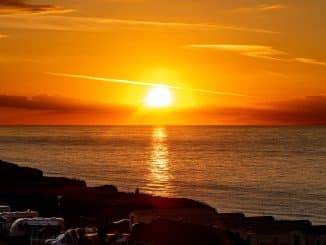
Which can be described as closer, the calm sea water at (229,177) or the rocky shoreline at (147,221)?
the rocky shoreline at (147,221)

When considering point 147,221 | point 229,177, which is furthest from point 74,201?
point 229,177

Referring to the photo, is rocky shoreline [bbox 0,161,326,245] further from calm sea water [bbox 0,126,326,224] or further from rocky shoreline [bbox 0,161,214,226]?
calm sea water [bbox 0,126,326,224]

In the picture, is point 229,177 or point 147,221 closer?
point 147,221

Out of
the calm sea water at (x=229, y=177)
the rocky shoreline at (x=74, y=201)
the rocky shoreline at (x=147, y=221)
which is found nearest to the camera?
the rocky shoreline at (x=147, y=221)

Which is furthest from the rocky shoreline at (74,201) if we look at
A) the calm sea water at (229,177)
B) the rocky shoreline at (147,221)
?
the calm sea water at (229,177)

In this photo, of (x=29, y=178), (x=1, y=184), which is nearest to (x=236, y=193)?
(x=29, y=178)

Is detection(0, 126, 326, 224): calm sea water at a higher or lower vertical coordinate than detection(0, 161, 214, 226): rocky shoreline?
higher

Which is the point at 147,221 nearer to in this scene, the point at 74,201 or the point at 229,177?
the point at 74,201

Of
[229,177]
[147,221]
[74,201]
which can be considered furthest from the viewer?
[229,177]

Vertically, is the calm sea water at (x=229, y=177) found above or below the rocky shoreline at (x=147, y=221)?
above

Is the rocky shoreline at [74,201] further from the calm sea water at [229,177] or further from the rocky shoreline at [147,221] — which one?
the calm sea water at [229,177]

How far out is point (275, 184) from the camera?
101m

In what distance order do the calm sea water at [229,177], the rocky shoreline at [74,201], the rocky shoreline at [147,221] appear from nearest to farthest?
the rocky shoreline at [147,221] < the rocky shoreline at [74,201] < the calm sea water at [229,177]

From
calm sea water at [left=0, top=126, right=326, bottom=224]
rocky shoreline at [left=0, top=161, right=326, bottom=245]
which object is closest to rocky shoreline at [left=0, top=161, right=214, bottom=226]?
rocky shoreline at [left=0, top=161, right=326, bottom=245]
